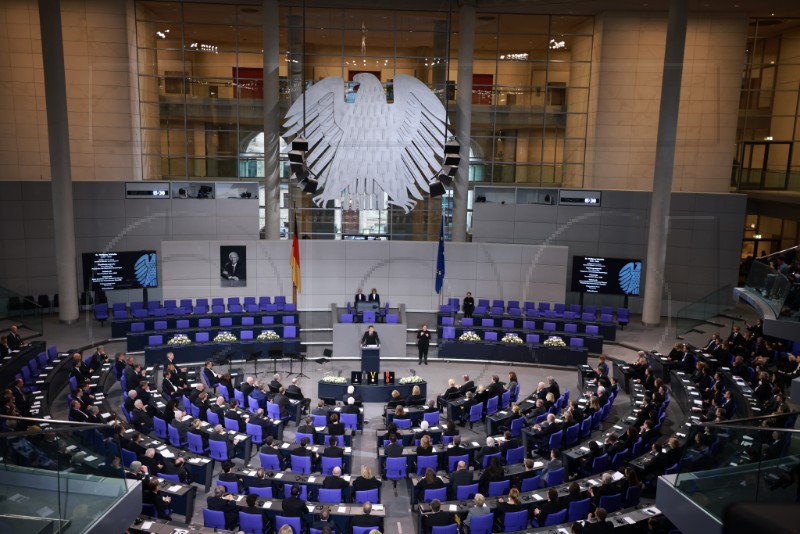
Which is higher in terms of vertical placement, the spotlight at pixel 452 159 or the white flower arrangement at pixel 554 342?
the spotlight at pixel 452 159

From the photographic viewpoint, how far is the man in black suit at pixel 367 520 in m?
10.3

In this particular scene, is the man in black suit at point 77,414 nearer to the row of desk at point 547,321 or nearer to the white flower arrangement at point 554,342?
the row of desk at point 547,321

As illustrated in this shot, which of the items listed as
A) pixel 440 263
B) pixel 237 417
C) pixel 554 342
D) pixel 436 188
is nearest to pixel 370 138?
pixel 436 188

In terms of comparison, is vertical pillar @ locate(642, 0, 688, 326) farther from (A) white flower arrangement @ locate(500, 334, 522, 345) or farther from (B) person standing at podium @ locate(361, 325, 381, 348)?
(B) person standing at podium @ locate(361, 325, 381, 348)

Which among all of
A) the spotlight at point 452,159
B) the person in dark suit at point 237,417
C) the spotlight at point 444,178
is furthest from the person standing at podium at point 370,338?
→ the person in dark suit at point 237,417

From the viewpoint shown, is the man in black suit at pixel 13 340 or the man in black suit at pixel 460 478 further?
the man in black suit at pixel 13 340

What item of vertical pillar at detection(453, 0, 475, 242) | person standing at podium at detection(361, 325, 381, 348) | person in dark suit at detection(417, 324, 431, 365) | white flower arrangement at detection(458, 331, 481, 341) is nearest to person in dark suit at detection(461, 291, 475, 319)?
white flower arrangement at detection(458, 331, 481, 341)

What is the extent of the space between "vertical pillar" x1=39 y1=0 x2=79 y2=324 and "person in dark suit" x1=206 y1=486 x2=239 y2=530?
15069 millimetres

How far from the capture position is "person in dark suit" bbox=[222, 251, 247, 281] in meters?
23.8

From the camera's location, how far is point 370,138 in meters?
22.9

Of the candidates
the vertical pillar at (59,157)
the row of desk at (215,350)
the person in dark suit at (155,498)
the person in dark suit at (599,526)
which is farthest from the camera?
the vertical pillar at (59,157)

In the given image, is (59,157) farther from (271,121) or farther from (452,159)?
(452,159)

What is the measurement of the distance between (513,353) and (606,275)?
588 centimetres

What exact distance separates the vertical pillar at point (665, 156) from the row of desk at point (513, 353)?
505 centimetres
